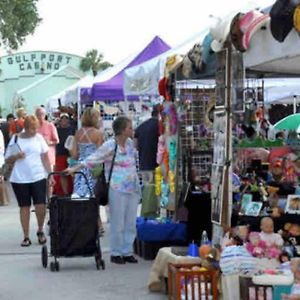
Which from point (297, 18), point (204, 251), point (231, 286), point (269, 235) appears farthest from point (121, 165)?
point (297, 18)

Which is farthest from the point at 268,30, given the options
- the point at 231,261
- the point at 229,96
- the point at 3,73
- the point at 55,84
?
the point at 3,73

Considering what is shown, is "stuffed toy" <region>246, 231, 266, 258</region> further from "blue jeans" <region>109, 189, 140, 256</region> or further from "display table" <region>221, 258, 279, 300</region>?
"blue jeans" <region>109, 189, 140, 256</region>

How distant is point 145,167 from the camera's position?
1223 centimetres

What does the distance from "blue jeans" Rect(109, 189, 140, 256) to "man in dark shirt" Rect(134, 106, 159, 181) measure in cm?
309

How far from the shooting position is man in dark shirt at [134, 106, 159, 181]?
12023mm

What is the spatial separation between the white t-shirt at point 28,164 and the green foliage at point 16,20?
824 inches

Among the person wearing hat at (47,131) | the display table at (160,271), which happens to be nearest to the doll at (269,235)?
the display table at (160,271)

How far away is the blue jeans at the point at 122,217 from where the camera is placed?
8883 mm

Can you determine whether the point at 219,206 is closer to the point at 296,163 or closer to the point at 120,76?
the point at 296,163

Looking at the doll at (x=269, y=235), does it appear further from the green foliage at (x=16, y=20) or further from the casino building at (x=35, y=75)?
the casino building at (x=35, y=75)

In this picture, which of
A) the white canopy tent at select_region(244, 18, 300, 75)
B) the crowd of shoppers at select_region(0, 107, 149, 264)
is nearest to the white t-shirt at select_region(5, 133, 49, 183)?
the crowd of shoppers at select_region(0, 107, 149, 264)

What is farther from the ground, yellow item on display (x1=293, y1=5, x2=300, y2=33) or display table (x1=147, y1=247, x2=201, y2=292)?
yellow item on display (x1=293, y1=5, x2=300, y2=33)

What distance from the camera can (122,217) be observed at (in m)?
8.93

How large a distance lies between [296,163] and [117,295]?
210cm
